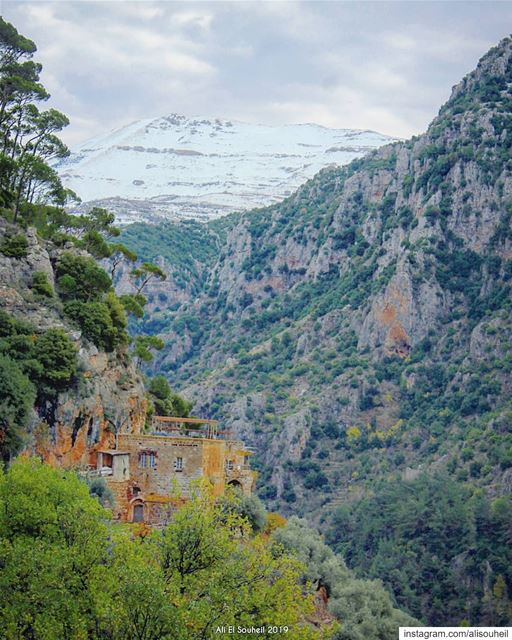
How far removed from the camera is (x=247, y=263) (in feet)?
558

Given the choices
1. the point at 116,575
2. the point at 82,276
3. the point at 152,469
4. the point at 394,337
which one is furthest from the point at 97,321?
the point at 394,337

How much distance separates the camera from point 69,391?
4847cm

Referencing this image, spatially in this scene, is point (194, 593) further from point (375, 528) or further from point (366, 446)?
point (366, 446)

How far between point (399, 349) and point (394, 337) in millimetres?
1652

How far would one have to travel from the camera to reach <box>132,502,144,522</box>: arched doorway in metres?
47.6

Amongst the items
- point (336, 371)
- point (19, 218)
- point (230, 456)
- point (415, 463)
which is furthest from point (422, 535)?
point (19, 218)

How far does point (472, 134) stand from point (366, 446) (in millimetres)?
44965

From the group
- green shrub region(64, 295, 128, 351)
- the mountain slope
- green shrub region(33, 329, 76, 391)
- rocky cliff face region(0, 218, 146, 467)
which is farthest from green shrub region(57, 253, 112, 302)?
the mountain slope

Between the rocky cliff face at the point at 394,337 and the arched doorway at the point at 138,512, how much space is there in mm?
58336

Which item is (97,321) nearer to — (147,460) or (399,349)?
(147,460)

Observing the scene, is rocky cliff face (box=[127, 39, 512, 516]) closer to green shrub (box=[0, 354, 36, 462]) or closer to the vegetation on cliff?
green shrub (box=[0, 354, 36, 462])

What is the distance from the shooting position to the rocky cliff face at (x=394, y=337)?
113375 millimetres

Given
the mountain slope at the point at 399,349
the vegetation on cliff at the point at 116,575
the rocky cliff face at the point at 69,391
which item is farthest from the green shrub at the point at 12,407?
the mountain slope at the point at 399,349

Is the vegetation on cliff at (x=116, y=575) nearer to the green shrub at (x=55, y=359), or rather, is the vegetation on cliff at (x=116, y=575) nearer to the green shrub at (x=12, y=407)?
the green shrub at (x=12, y=407)
